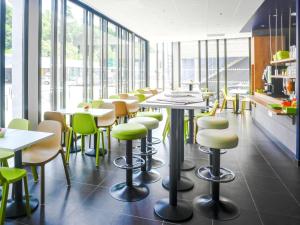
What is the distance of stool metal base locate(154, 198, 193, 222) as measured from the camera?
95.6 inches

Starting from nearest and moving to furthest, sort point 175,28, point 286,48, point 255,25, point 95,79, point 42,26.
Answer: point 42,26, point 95,79, point 286,48, point 255,25, point 175,28

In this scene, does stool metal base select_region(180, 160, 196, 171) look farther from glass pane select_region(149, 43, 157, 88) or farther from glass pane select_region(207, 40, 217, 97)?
glass pane select_region(149, 43, 157, 88)

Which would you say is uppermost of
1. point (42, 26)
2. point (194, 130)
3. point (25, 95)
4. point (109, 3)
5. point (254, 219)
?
point (109, 3)

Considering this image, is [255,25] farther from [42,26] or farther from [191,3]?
[42,26]

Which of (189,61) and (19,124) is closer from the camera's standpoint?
(19,124)

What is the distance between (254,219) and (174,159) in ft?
3.21

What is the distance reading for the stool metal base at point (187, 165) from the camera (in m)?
3.72

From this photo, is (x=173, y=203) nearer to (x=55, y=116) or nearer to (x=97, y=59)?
(x=55, y=116)

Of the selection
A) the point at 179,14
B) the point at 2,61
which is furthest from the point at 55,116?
the point at 179,14

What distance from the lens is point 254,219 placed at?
2426 millimetres

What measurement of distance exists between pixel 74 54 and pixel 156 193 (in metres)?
3.99

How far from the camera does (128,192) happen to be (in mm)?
2934

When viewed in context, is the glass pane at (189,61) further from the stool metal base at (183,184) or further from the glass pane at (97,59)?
the stool metal base at (183,184)

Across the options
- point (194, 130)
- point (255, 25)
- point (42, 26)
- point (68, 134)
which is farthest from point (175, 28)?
point (68, 134)
